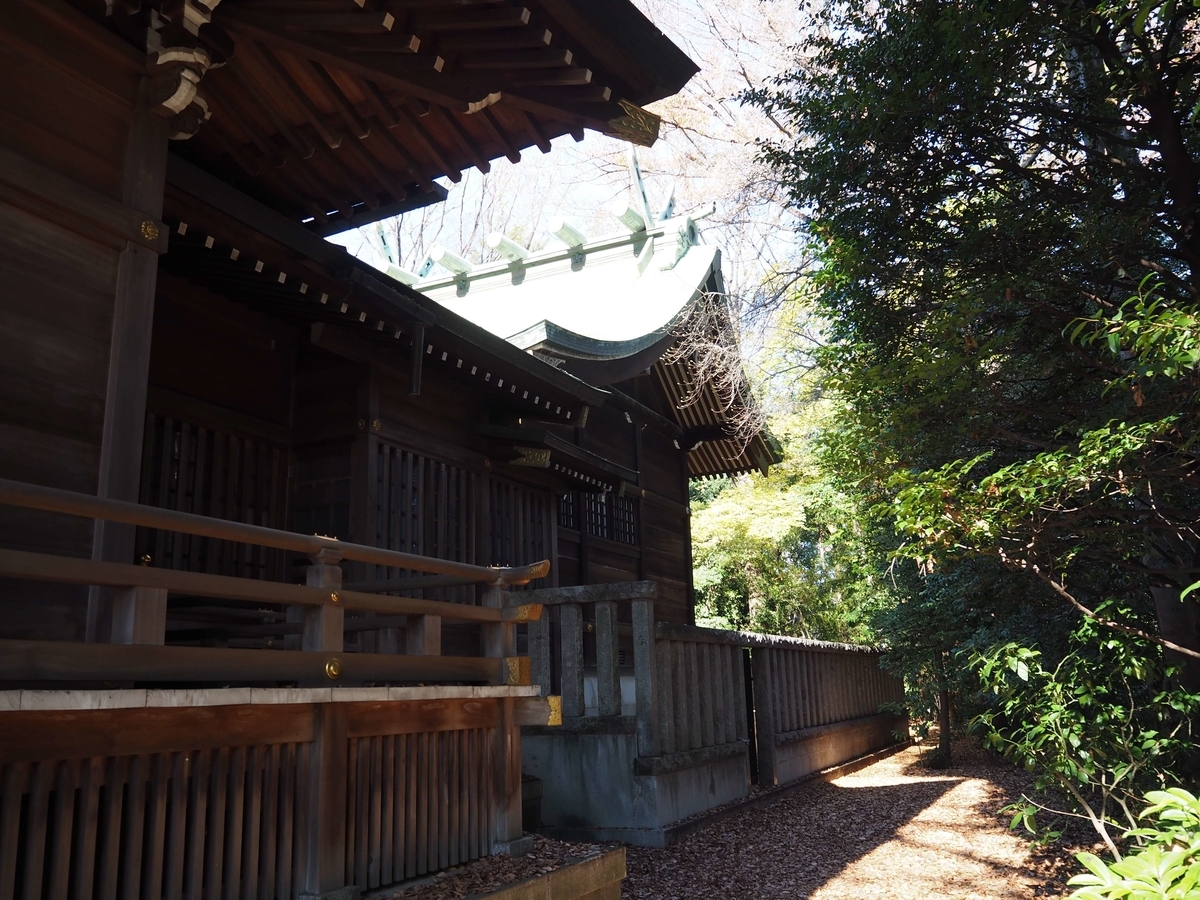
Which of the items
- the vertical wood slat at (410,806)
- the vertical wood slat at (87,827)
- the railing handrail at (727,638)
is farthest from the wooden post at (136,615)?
the railing handrail at (727,638)

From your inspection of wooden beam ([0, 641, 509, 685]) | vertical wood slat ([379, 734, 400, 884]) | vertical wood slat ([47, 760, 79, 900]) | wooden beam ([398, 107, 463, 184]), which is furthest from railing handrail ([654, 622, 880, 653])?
vertical wood slat ([47, 760, 79, 900])

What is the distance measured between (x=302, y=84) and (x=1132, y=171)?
17.3 feet

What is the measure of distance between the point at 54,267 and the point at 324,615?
196cm

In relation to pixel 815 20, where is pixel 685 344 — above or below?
below

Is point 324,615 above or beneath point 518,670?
above

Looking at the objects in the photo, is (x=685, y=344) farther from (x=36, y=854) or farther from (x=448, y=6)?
(x=36, y=854)

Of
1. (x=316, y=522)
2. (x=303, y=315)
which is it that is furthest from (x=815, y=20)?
(x=316, y=522)

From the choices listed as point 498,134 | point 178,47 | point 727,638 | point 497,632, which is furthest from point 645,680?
point 178,47

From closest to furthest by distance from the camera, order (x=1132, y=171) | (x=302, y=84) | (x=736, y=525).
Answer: (x=302, y=84), (x=1132, y=171), (x=736, y=525)

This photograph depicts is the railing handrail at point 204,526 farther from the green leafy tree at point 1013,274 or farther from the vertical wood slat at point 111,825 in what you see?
the green leafy tree at point 1013,274

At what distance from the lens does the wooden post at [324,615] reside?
424 centimetres

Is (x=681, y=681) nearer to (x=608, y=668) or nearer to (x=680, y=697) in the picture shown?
(x=680, y=697)

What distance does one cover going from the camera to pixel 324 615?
4.26m

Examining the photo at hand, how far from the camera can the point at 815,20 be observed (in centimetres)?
774
